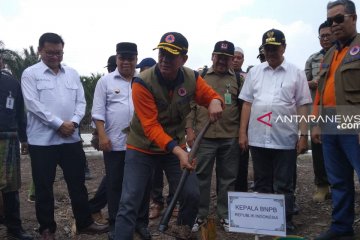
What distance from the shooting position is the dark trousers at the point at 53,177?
4281 millimetres

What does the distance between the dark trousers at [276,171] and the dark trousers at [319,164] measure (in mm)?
1011

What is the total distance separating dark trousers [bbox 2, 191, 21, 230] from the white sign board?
7.86 ft

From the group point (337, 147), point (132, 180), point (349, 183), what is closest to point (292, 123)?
point (337, 147)

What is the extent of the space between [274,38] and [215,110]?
1.19 metres

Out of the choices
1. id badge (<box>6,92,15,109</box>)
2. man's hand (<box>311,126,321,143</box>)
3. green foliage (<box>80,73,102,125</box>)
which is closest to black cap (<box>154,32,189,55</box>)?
man's hand (<box>311,126,321,143</box>)

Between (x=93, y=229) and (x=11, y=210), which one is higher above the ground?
(x=11, y=210)

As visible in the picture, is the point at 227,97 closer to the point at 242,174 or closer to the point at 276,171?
the point at 276,171

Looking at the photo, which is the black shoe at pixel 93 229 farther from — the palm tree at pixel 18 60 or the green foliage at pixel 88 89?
the palm tree at pixel 18 60

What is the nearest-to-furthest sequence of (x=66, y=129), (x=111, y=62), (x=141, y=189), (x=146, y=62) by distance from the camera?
(x=141, y=189) < (x=66, y=129) < (x=146, y=62) < (x=111, y=62)

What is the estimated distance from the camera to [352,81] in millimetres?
3688

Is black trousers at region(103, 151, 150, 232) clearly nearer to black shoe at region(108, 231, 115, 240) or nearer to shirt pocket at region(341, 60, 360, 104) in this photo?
black shoe at region(108, 231, 115, 240)

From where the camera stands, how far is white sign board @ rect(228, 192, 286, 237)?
3.44m

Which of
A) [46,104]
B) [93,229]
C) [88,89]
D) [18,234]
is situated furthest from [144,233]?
[88,89]

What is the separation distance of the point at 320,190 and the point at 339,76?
223cm
